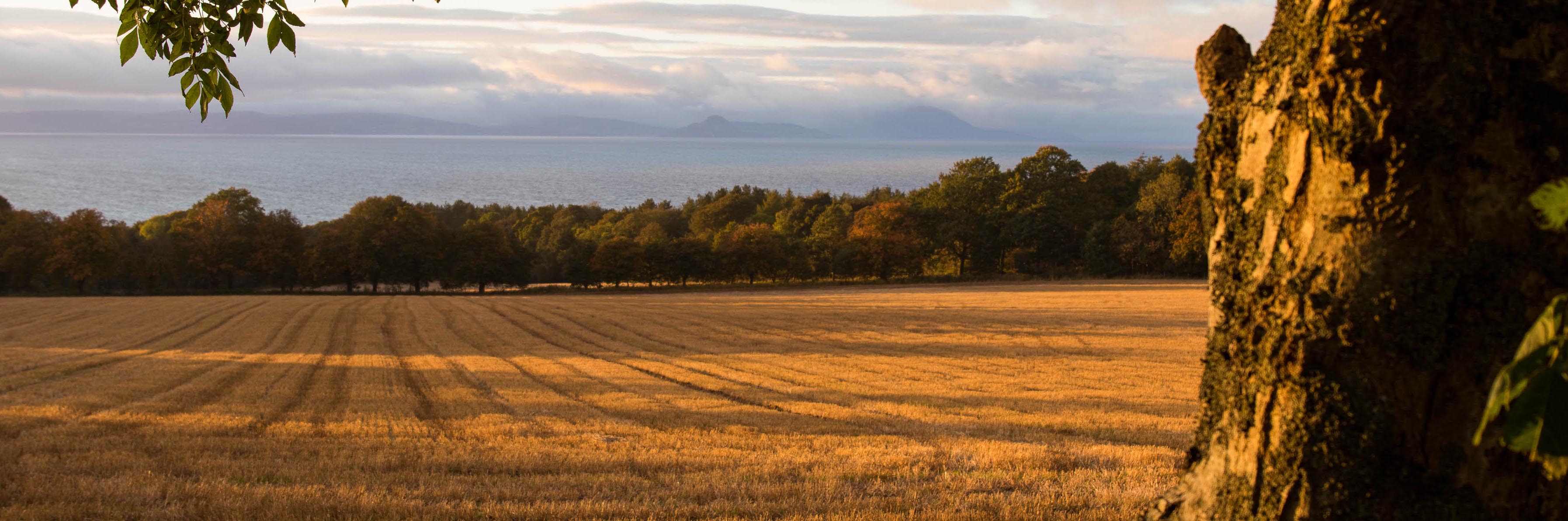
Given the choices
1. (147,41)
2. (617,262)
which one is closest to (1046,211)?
(617,262)

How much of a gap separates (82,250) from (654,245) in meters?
37.0

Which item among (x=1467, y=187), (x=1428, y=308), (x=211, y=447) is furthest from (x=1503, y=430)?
(x=211, y=447)

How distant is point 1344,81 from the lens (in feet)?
6.79

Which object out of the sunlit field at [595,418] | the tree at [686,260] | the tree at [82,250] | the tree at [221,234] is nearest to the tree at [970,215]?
the tree at [686,260]

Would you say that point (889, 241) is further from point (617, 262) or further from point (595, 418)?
point (595, 418)

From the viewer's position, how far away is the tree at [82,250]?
54.9 meters

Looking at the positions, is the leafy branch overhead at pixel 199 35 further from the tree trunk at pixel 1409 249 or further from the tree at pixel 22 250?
the tree at pixel 22 250

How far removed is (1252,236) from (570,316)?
32546 mm

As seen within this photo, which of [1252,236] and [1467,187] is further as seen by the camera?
[1252,236]

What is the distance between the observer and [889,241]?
6644cm

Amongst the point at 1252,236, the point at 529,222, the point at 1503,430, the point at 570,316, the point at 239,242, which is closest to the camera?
the point at 1503,430

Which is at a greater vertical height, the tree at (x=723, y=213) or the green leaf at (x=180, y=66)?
the tree at (x=723, y=213)

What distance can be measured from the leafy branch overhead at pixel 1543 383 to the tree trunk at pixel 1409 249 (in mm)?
762

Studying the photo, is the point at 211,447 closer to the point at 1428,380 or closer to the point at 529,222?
the point at 1428,380
